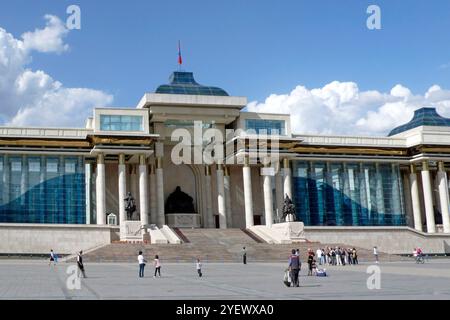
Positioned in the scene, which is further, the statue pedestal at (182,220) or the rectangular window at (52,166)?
the statue pedestal at (182,220)

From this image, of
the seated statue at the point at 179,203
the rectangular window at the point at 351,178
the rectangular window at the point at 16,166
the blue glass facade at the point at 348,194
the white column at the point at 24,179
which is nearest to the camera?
the white column at the point at 24,179

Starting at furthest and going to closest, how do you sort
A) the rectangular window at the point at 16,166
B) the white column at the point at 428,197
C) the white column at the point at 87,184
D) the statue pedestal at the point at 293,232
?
the white column at the point at 428,197 → the white column at the point at 87,184 → the rectangular window at the point at 16,166 → the statue pedestal at the point at 293,232

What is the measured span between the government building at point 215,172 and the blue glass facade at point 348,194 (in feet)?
0.35

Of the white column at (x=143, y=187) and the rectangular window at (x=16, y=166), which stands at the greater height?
the rectangular window at (x=16, y=166)

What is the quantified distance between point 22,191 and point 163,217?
13174mm

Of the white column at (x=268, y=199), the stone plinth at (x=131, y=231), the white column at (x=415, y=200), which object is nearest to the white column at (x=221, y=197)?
the white column at (x=268, y=199)

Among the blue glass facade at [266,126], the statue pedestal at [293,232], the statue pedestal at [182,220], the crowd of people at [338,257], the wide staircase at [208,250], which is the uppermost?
the blue glass facade at [266,126]

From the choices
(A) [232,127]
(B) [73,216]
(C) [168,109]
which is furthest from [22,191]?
(A) [232,127]

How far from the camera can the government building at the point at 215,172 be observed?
58438 millimetres

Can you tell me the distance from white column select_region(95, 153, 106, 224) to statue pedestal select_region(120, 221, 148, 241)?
339 centimetres

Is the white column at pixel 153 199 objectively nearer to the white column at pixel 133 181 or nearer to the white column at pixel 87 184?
the white column at pixel 133 181

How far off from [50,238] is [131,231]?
692 cm

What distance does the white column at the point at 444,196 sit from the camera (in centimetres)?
6538

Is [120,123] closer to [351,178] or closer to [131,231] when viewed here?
[131,231]
